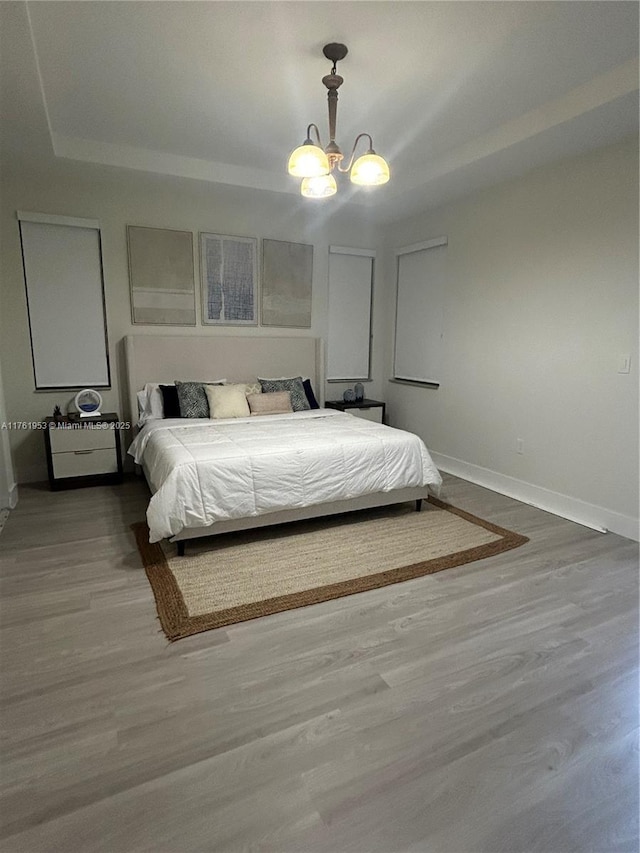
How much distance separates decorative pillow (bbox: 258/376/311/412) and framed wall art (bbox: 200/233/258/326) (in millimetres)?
715

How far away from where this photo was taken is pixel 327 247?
5.04 meters

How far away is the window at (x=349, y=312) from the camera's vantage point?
5168 mm

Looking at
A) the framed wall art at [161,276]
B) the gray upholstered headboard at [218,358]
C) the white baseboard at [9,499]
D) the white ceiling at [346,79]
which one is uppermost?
the white ceiling at [346,79]

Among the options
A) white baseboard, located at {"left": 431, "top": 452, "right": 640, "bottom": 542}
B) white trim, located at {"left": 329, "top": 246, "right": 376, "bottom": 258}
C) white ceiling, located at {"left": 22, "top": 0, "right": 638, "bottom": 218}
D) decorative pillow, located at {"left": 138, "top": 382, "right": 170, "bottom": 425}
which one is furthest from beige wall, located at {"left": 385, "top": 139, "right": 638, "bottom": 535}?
decorative pillow, located at {"left": 138, "top": 382, "right": 170, "bottom": 425}

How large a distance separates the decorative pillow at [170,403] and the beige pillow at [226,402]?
27 centimetres

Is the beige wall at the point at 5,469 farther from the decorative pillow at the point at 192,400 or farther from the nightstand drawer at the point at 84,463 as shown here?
the decorative pillow at the point at 192,400

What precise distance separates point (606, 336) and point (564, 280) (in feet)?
1.78

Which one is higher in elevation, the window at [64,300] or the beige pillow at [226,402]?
the window at [64,300]

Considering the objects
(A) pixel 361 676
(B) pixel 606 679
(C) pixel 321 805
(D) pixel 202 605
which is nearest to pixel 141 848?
(C) pixel 321 805

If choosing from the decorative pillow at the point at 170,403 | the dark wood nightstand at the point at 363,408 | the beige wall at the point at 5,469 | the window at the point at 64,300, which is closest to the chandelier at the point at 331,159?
the decorative pillow at the point at 170,403

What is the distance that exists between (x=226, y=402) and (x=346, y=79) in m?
2.48

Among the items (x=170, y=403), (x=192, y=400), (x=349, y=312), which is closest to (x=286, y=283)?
(x=349, y=312)

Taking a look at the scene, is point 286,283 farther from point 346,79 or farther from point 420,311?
point 346,79

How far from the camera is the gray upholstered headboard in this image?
14.0ft
